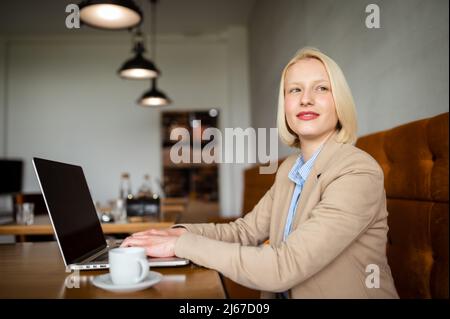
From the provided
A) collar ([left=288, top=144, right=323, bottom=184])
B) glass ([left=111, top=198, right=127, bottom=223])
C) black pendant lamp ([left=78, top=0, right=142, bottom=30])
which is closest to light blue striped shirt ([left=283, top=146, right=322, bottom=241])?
collar ([left=288, top=144, right=323, bottom=184])

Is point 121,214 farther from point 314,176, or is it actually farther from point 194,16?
point 194,16

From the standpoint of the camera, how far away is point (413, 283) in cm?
86

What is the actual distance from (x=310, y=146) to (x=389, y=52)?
45 centimetres

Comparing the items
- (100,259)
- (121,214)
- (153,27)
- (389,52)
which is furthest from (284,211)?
(153,27)

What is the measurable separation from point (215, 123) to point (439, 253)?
14.6 ft

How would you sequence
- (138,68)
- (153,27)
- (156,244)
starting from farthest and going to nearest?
(153,27), (138,68), (156,244)

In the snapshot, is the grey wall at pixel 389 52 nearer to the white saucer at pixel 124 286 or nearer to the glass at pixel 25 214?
the white saucer at pixel 124 286

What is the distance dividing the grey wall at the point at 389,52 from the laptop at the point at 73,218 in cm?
74

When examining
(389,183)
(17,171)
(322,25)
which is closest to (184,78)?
(17,171)

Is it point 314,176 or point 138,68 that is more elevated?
point 138,68

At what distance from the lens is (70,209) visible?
0.83 metres

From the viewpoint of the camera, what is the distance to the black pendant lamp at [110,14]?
67.1 inches

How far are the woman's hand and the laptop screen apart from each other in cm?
11

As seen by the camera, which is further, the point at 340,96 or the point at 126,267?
the point at 340,96
